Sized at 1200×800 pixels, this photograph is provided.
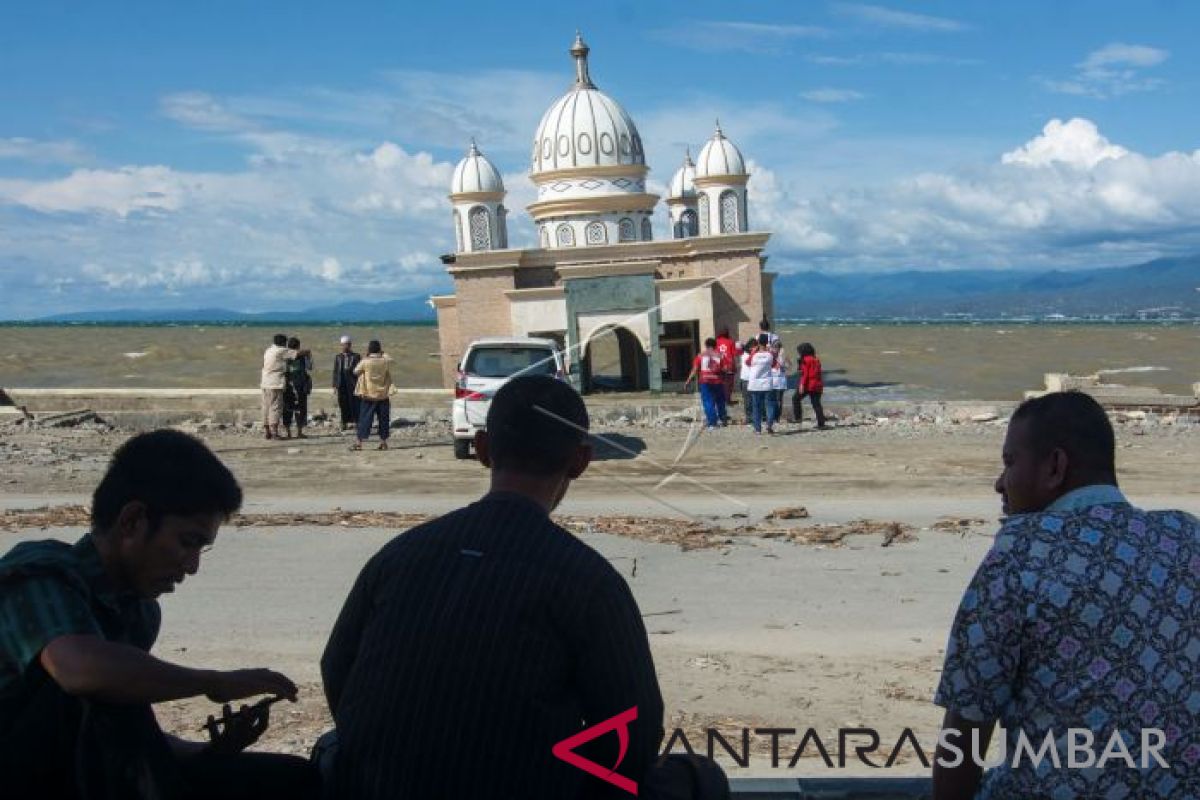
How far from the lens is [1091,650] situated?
2.67 meters

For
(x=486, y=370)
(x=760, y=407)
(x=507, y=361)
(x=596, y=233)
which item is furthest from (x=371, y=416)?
(x=596, y=233)

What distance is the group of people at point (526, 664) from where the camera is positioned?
2635mm

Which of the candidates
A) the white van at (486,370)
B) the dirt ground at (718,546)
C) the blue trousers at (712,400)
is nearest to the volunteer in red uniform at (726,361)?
the blue trousers at (712,400)

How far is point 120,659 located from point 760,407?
16387mm

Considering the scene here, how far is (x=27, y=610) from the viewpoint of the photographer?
264 centimetres

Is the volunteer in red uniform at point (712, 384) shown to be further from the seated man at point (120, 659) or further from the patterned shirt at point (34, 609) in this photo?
the patterned shirt at point (34, 609)

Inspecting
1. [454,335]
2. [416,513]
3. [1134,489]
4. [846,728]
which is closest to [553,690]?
[846,728]

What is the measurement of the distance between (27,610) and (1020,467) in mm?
2367

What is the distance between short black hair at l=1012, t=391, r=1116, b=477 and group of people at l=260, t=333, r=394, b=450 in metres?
14.2

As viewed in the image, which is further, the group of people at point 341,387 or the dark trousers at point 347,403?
the dark trousers at point 347,403

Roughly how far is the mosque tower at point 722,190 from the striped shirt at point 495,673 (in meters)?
32.6

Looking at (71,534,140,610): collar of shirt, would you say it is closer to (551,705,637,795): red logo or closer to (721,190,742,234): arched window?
(551,705,637,795): red logo

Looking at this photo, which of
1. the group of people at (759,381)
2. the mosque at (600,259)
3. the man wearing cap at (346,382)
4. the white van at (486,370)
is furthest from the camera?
the mosque at (600,259)

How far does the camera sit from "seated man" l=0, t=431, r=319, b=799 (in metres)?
2.62
